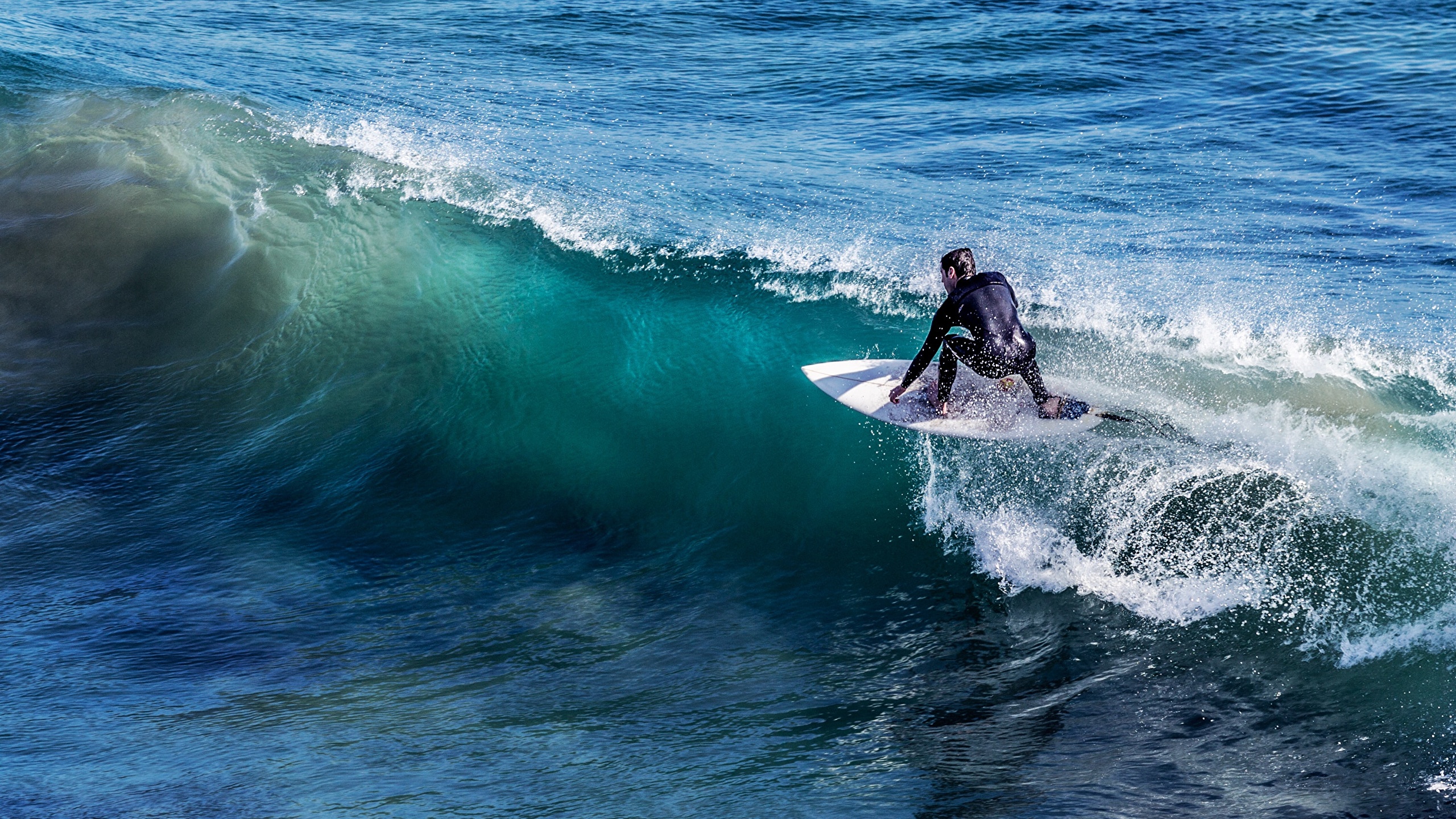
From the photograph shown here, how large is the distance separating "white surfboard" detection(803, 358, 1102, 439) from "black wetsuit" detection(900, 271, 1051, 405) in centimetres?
21

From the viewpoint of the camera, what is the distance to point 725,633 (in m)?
7.10

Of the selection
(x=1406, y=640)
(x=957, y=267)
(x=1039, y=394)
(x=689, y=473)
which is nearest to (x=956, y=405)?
(x=1039, y=394)

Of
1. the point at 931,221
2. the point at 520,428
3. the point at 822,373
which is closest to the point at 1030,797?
the point at 822,373

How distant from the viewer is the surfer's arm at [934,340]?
7.93 meters

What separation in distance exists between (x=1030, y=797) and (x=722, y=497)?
3.66 meters

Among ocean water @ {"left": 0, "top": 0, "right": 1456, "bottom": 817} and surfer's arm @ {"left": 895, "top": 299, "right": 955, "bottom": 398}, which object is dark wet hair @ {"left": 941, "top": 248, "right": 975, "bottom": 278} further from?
ocean water @ {"left": 0, "top": 0, "right": 1456, "bottom": 817}

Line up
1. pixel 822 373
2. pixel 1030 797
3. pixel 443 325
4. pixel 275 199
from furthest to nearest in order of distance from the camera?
pixel 275 199 < pixel 443 325 < pixel 822 373 < pixel 1030 797

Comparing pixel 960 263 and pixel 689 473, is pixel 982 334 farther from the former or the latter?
pixel 689 473

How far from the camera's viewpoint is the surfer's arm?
312 inches

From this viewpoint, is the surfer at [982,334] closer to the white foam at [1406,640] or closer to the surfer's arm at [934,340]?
the surfer's arm at [934,340]

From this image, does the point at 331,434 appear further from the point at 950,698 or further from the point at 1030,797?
the point at 1030,797

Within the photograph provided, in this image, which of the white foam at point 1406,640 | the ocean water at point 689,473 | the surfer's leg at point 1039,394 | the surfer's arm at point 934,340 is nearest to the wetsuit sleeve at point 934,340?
the surfer's arm at point 934,340

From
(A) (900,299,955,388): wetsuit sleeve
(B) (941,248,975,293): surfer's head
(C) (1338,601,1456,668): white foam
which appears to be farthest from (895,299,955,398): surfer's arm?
(C) (1338,601,1456,668): white foam

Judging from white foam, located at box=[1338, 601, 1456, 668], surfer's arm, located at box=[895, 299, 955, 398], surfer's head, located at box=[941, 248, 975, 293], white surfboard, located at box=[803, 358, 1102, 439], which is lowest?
white foam, located at box=[1338, 601, 1456, 668]
